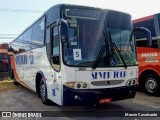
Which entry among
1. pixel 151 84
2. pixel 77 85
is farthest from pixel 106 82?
pixel 151 84

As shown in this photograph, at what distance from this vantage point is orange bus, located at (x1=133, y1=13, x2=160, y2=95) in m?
9.56

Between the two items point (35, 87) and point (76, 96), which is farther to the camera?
point (35, 87)

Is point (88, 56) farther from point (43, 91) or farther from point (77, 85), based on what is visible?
point (43, 91)

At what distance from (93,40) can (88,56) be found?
1.54 ft

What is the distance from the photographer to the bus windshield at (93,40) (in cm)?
633

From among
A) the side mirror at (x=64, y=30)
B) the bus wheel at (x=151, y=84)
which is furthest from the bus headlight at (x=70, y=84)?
the bus wheel at (x=151, y=84)

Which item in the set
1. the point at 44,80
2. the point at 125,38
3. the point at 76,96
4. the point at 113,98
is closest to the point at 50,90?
the point at 44,80

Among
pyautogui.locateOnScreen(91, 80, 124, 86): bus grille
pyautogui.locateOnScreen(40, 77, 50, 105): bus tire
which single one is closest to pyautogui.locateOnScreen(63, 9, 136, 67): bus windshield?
pyautogui.locateOnScreen(91, 80, 124, 86): bus grille

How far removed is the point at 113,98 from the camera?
6.80 m

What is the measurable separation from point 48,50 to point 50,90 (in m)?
1.20

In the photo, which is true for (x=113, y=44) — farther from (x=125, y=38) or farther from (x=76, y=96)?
(x=76, y=96)

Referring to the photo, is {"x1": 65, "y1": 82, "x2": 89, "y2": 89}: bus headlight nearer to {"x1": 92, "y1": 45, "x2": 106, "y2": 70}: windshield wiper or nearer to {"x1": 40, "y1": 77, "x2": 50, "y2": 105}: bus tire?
{"x1": 92, "y1": 45, "x2": 106, "y2": 70}: windshield wiper

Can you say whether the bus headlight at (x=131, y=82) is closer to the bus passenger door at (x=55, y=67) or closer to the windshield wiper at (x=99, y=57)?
the windshield wiper at (x=99, y=57)

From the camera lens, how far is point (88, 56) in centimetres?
641
